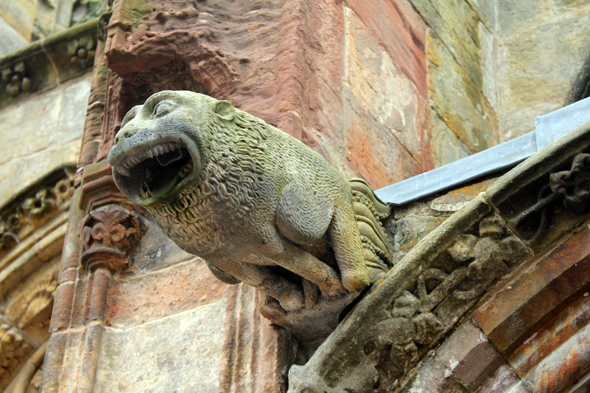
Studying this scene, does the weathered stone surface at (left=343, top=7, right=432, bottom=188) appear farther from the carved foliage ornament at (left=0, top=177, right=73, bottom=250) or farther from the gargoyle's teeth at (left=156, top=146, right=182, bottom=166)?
the carved foliage ornament at (left=0, top=177, right=73, bottom=250)

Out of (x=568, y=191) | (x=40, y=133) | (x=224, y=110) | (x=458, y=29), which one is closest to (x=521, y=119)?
(x=458, y=29)

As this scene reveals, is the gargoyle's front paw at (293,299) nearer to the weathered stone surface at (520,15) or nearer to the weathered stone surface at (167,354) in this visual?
the weathered stone surface at (167,354)

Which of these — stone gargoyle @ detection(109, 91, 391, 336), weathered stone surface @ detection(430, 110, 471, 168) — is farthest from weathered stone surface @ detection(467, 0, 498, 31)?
stone gargoyle @ detection(109, 91, 391, 336)

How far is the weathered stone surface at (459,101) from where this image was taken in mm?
5109

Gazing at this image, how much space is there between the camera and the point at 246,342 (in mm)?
3057

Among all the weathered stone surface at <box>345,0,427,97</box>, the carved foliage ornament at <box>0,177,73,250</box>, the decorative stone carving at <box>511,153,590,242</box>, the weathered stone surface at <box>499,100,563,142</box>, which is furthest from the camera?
the carved foliage ornament at <box>0,177,73,250</box>

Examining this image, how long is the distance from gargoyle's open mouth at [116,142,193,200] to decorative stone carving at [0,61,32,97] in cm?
497

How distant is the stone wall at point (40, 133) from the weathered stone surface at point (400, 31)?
2703 mm

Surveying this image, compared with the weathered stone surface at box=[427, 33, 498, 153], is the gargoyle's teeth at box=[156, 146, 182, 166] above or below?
below

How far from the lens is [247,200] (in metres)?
2.55

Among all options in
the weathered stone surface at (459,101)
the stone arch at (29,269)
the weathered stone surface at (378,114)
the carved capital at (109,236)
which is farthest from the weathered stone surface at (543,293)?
the stone arch at (29,269)

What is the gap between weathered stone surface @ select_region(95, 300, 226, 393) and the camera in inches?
123

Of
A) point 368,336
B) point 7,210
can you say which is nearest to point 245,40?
point 368,336

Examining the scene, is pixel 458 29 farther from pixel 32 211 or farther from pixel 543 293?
pixel 543 293
